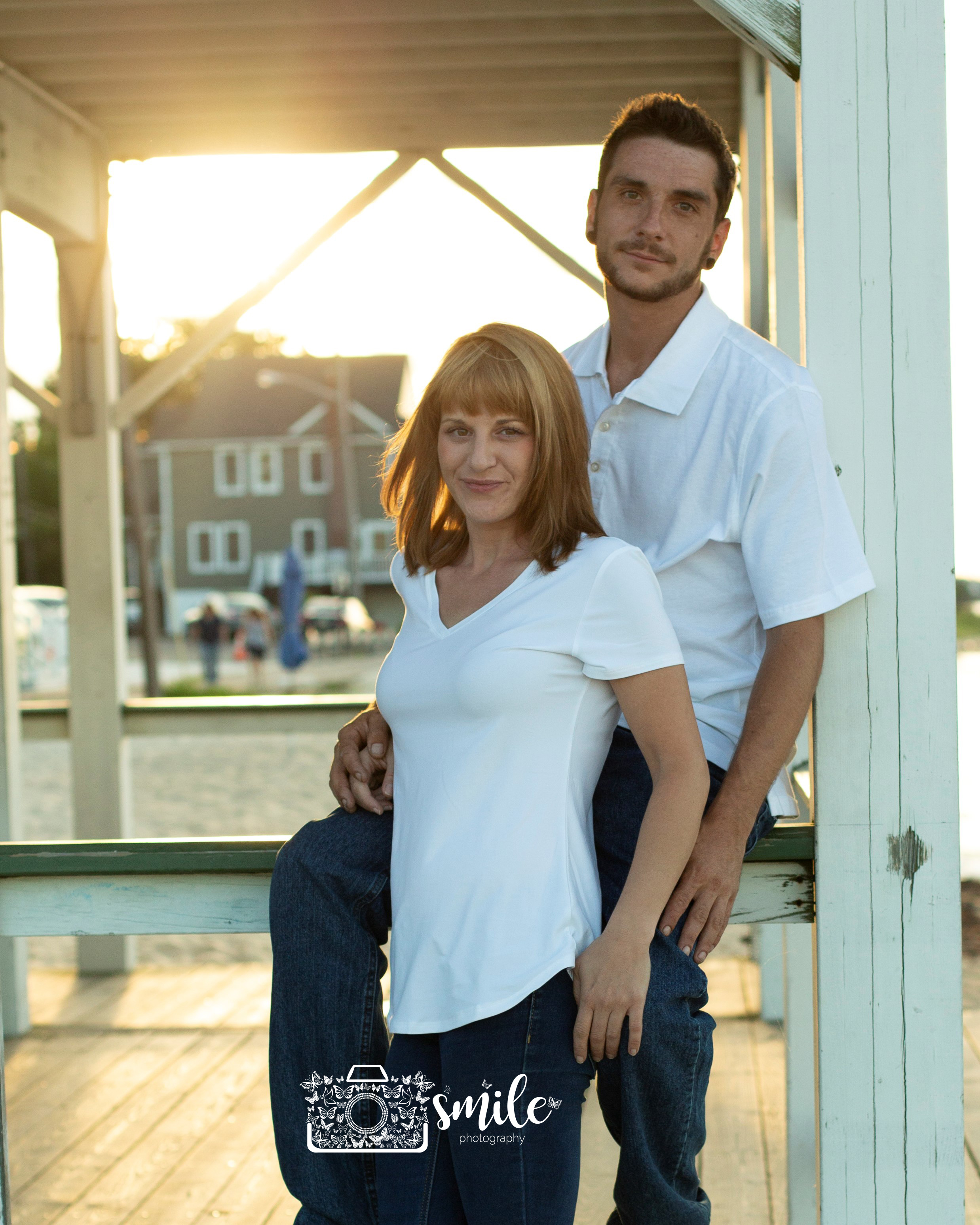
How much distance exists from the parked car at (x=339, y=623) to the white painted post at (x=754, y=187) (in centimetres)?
2618

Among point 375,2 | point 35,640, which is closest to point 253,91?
point 375,2

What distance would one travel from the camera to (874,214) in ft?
6.14

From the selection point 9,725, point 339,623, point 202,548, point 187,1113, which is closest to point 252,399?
point 202,548

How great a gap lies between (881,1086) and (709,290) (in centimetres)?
126

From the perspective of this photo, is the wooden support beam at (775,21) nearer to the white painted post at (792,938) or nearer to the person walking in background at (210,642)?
the white painted post at (792,938)

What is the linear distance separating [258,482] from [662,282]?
41956mm

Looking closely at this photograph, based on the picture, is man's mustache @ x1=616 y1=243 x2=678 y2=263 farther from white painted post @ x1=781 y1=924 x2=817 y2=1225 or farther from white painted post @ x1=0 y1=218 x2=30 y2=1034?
white painted post @ x1=0 y1=218 x2=30 y2=1034

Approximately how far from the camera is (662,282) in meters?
1.95

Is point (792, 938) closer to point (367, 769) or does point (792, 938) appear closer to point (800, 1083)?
point (800, 1083)

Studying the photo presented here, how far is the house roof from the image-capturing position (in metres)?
41.6

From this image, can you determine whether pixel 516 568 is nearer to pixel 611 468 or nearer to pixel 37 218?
pixel 611 468

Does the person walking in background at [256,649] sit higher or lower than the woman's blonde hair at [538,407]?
lower

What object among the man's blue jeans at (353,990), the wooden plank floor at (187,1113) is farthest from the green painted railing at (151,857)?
the wooden plank floor at (187,1113)

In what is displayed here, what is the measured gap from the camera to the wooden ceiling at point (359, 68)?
362 centimetres
